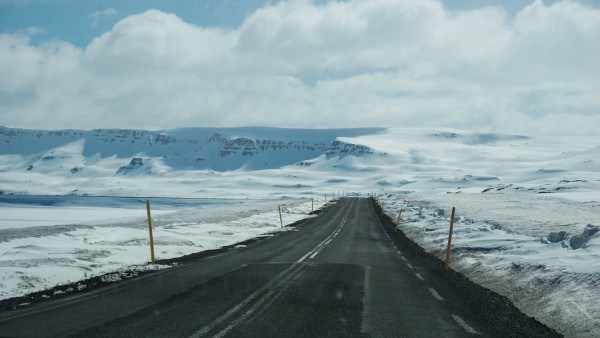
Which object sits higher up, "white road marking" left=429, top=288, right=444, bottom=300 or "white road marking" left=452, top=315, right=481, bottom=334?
"white road marking" left=452, top=315, right=481, bottom=334

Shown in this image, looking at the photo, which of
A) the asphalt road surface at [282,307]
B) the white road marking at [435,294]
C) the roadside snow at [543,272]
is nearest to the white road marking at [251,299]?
the asphalt road surface at [282,307]

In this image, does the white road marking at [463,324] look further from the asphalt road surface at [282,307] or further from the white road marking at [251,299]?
the white road marking at [251,299]

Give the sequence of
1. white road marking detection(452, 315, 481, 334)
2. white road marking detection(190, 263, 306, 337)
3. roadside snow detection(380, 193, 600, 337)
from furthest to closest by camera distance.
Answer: roadside snow detection(380, 193, 600, 337) < white road marking detection(452, 315, 481, 334) < white road marking detection(190, 263, 306, 337)

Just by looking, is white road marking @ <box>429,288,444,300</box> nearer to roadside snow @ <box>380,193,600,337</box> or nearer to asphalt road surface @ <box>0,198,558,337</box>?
asphalt road surface @ <box>0,198,558,337</box>

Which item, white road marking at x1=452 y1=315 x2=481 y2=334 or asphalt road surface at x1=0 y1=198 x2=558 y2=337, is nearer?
asphalt road surface at x1=0 y1=198 x2=558 y2=337

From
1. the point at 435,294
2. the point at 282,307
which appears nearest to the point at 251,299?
the point at 282,307

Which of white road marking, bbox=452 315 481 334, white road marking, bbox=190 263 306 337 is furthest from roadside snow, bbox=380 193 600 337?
white road marking, bbox=190 263 306 337

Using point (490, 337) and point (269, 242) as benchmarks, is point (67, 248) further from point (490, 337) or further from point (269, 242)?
point (490, 337)

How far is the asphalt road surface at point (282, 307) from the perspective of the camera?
7.65 m

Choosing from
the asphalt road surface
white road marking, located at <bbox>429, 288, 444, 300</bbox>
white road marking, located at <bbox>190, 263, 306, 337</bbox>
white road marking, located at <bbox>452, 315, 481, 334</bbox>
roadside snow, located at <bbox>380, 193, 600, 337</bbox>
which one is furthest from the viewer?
white road marking, located at <bbox>429, 288, 444, 300</bbox>

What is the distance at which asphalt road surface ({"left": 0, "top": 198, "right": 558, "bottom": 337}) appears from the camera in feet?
25.1

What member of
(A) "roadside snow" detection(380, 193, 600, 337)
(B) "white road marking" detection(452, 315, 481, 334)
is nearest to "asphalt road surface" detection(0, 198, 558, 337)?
(B) "white road marking" detection(452, 315, 481, 334)

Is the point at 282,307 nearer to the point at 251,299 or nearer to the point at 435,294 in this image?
the point at 251,299

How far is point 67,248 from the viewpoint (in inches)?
714
